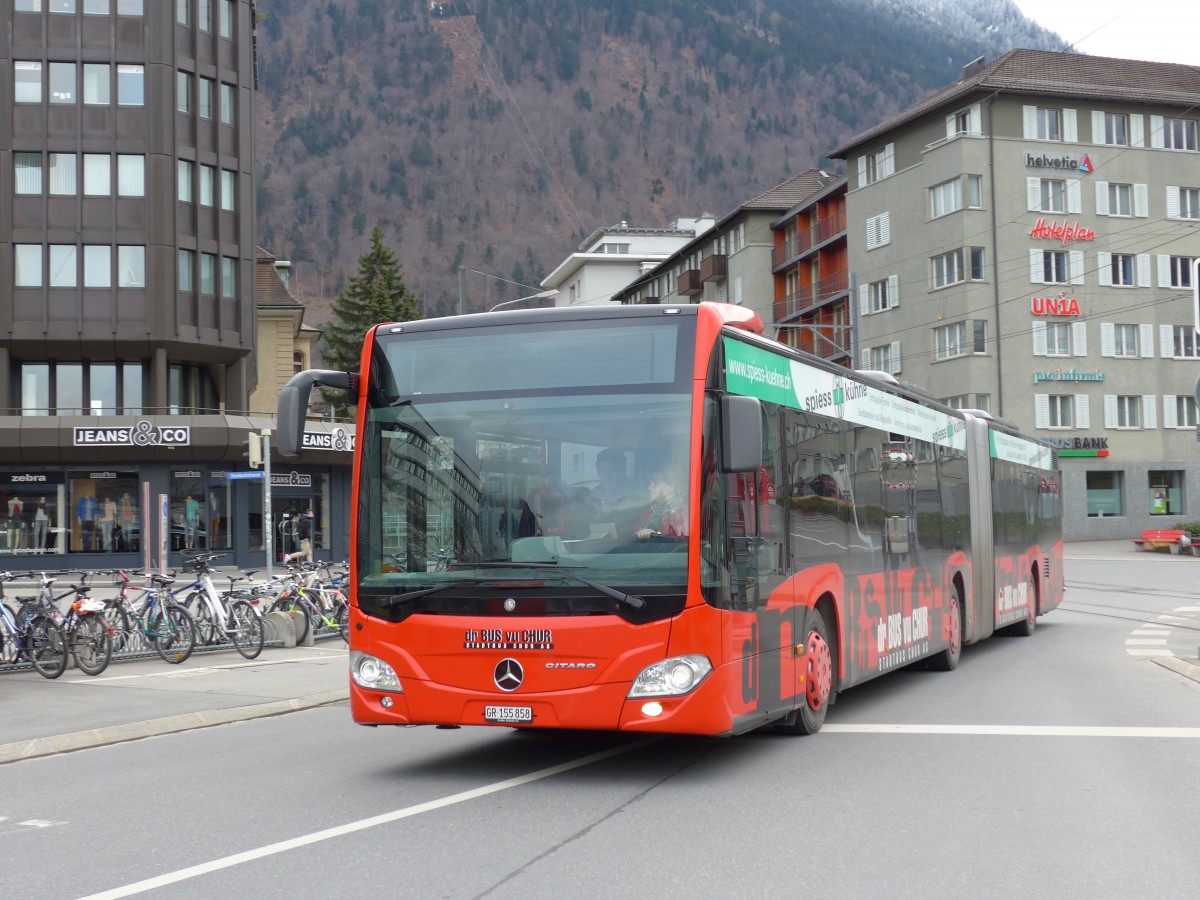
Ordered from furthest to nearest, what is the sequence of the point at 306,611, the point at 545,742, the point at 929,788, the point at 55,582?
the point at 306,611, the point at 55,582, the point at 545,742, the point at 929,788

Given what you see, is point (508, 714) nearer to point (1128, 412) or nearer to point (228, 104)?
point (228, 104)

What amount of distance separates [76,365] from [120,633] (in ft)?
102

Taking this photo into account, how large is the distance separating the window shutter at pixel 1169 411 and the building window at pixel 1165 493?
2.04 meters

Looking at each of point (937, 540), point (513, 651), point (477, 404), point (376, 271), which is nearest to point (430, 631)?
point (513, 651)

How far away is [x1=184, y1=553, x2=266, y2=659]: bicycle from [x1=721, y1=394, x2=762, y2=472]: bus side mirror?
35.4 feet

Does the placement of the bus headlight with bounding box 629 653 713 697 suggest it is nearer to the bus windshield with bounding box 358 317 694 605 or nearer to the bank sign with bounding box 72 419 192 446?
the bus windshield with bounding box 358 317 694 605

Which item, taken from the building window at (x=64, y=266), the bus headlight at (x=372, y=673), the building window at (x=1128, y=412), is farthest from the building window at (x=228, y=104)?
the bus headlight at (x=372, y=673)

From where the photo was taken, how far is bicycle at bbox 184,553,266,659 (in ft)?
57.2

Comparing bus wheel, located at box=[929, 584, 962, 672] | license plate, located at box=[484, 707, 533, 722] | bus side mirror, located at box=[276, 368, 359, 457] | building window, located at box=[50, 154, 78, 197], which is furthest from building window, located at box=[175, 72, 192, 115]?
license plate, located at box=[484, 707, 533, 722]

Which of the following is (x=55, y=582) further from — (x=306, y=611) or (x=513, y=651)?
(x=513, y=651)

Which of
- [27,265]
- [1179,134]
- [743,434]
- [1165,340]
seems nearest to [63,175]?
[27,265]

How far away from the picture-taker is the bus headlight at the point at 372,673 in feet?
28.1

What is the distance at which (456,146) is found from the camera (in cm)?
19925

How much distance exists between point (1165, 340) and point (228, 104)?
38.7 m
